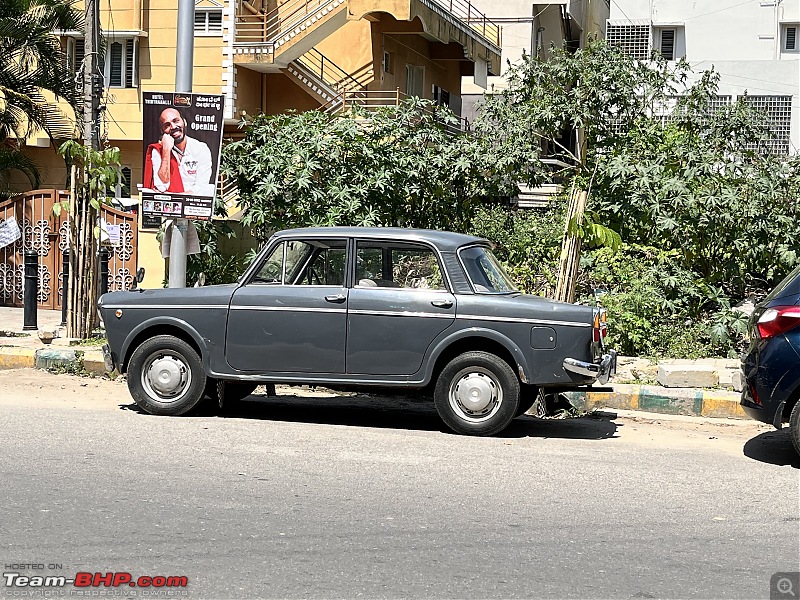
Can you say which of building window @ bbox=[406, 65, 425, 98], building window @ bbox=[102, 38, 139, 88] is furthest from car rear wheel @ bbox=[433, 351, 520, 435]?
building window @ bbox=[406, 65, 425, 98]

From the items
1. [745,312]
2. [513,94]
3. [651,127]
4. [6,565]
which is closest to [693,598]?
[6,565]

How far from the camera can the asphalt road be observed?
5.33m

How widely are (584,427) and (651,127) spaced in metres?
6.97

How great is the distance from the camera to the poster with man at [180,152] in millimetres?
12227

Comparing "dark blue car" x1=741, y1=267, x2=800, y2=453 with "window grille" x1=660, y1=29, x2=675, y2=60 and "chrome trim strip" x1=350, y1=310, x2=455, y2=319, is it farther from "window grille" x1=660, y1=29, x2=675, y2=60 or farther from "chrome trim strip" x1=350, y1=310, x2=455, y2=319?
"window grille" x1=660, y1=29, x2=675, y2=60

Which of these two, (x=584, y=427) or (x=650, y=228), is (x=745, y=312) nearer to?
(x=650, y=228)

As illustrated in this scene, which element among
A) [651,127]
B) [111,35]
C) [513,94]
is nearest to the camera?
[651,127]

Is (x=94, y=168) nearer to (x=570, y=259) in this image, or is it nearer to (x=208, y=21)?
(x=570, y=259)

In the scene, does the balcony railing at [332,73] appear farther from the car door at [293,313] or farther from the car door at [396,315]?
the car door at [396,315]

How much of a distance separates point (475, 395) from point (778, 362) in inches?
96.5

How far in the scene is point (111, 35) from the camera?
29.3 metres

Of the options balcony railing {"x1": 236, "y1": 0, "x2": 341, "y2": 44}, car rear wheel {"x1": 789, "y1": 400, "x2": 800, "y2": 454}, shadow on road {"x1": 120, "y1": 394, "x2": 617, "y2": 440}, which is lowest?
shadow on road {"x1": 120, "y1": 394, "x2": 617, "y2": 440}

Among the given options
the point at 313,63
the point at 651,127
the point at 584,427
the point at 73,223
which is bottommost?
the point at 584,427

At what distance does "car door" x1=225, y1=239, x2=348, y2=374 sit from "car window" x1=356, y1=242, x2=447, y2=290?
7.0 inches
